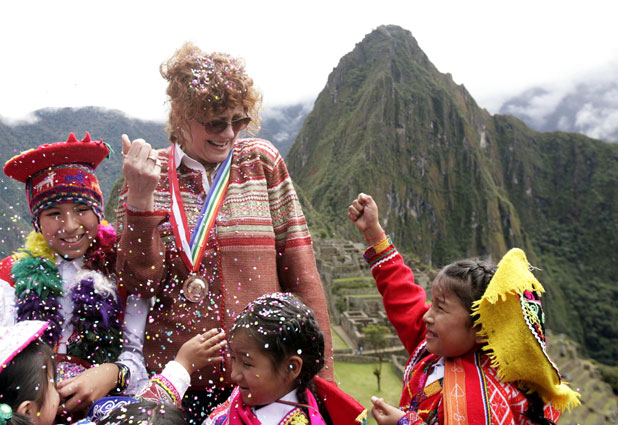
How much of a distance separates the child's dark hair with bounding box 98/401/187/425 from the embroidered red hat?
1005 mm

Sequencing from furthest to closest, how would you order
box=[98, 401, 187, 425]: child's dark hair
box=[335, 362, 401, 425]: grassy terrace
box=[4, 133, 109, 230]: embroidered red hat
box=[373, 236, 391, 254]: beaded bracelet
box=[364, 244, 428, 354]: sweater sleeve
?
box=[335, 362, 401, 425]: grassy terrace
box=[373, 236, 391, 254]: beaded bracelet
box=[364, 244, 428, 354]: sweater sleeve
box=[4, 133, 109, 230]: embroidered red hat
box=[98, 401, 187, 425]: child's dark hair

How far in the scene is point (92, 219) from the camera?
2.07m

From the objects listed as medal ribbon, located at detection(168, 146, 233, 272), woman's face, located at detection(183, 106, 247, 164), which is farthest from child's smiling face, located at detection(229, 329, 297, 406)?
woman's face, located at detection(183, 106, 247, 164)

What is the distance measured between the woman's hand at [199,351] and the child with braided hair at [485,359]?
0.68 metres

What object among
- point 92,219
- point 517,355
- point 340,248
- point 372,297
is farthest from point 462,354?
point 340,248

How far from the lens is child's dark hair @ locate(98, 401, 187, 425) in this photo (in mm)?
1400

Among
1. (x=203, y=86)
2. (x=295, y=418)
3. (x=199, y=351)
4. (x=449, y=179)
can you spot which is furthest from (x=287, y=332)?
(x=449, y=179)

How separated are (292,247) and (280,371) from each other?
60cm

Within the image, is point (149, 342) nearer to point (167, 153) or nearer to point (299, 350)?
point (299, 350)

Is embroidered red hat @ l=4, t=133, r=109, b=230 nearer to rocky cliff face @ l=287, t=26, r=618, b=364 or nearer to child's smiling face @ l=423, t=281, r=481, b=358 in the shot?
child's smiling face @ l=423, t=281, r=481, b=358

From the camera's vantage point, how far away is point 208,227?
191 cm

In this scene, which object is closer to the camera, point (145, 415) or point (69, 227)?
point (145, 415)

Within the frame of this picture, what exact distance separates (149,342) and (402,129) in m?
104

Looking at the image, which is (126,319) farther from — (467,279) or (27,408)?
(467,279)
